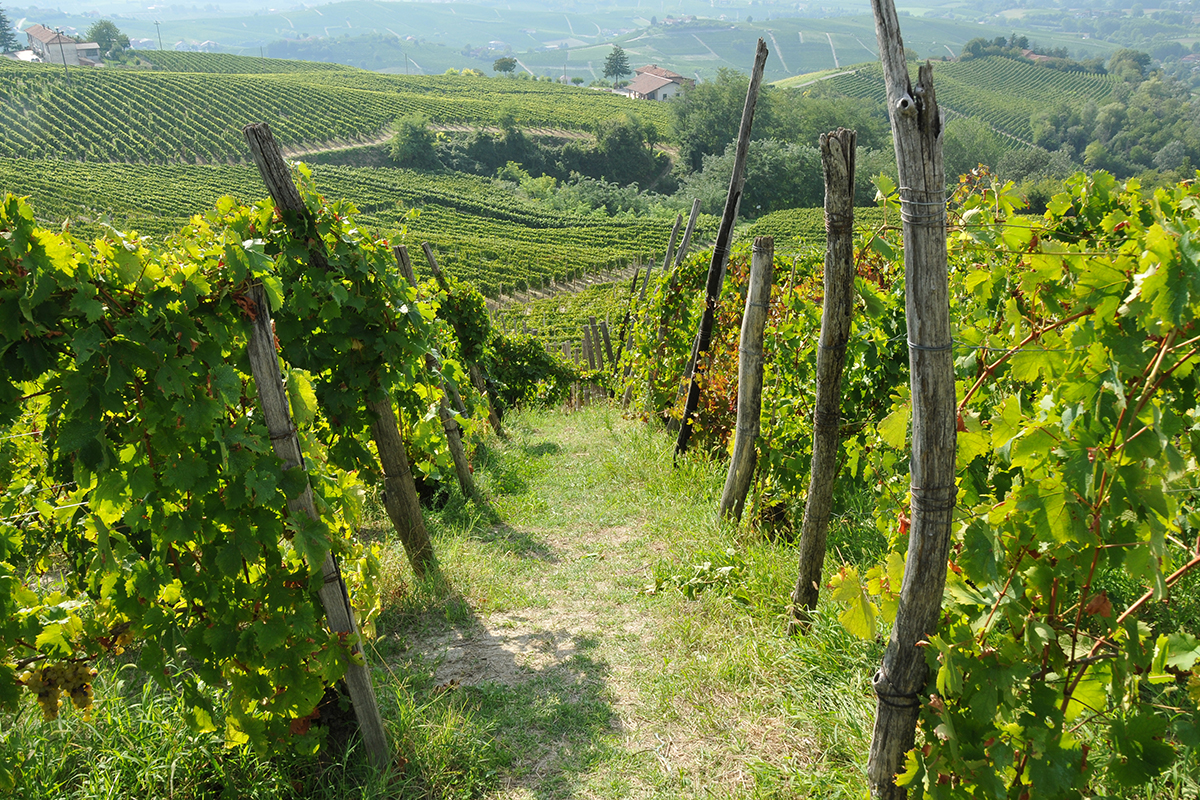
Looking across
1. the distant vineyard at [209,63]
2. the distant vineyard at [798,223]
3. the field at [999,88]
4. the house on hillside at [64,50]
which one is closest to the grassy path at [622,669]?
the distant vineyard at [798,223]

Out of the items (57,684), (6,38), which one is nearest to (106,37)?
(6,38)

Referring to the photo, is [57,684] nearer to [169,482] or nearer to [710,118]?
[169,482]

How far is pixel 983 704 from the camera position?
62.3 inches

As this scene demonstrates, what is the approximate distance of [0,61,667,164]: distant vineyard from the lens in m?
51.6

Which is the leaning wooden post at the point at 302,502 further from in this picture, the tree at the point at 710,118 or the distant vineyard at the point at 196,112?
the tree at the point at 710,118

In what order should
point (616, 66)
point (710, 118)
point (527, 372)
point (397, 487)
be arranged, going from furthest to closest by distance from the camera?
1. point (616, 66)
2. point (710, 118)
3. point (527, 372)
4. point (397, 487)

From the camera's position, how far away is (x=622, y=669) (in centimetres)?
296

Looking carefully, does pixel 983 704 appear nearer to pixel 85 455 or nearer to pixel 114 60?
pixel 85 455

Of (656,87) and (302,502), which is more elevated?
(656,87)

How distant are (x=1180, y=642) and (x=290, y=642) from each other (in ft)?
7.71

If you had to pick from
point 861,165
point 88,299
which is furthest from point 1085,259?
point 861,165

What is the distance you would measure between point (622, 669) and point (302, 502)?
155 centimetres

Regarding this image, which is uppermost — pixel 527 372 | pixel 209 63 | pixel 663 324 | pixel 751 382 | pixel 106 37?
pixel 106 37

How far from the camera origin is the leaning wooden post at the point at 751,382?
3855mm
